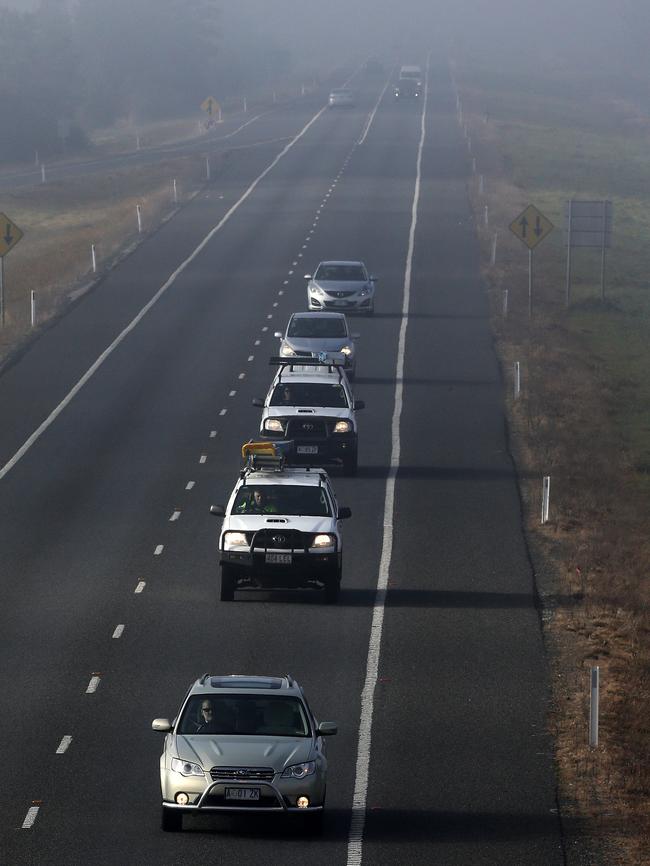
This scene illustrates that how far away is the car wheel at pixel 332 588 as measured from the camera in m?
23.5

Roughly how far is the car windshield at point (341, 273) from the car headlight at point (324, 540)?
25.5 metres

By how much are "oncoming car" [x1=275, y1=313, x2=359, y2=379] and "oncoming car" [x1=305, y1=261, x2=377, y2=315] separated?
5.57 metres

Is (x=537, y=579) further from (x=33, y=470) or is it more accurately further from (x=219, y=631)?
(x=33, y=470)

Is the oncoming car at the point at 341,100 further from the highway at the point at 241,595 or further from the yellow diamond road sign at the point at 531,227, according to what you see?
the yellow diamond road sign at the point at 531,227

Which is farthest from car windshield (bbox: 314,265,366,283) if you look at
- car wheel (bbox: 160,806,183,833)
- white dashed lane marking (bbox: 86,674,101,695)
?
car wheel (bbox: 160,806,183,833)

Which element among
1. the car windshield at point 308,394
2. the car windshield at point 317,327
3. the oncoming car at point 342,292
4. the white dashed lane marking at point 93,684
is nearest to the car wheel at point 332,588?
the white dashed lane marking at point 93,684

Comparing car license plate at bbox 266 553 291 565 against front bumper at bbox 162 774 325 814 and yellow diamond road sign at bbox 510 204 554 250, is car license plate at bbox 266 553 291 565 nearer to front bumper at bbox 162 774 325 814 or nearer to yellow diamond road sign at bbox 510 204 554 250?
front bumper at bbox 162 774 325 814

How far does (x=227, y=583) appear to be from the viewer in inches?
928

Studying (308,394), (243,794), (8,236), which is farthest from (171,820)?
(8,236)

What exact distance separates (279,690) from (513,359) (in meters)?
28.5

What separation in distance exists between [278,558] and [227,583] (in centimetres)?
89

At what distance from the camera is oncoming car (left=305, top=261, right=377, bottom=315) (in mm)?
47469

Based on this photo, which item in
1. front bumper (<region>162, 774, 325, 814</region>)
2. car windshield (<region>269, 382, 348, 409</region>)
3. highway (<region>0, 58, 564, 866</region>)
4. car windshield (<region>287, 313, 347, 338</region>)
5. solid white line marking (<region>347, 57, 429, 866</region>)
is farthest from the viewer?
car windshield (<region>287, 313, 347, 338</region>)

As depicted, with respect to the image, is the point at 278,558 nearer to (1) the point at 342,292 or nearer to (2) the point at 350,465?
(2) the point at 350,465
